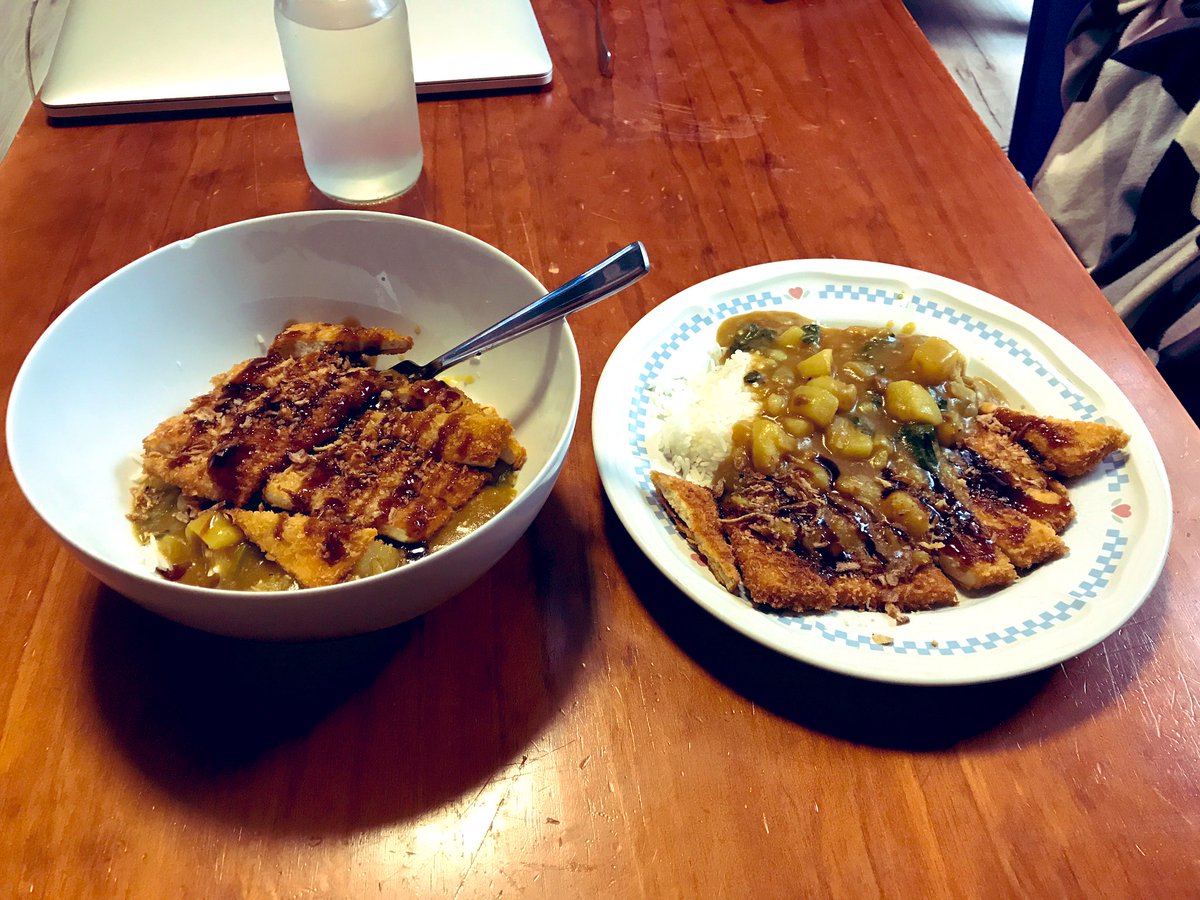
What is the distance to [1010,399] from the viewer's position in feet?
3.45

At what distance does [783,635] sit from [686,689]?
0.11 meters

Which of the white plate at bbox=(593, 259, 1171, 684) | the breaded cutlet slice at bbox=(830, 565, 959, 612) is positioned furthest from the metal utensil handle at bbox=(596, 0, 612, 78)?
the breaded cutlet slice at bbox=(830, 565, 959, 612)

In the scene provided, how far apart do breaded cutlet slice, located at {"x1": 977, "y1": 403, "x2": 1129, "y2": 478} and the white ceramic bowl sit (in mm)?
544

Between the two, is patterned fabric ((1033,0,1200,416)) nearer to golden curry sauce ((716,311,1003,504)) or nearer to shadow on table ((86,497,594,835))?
golden curry sauce ((716,311,1003,504))

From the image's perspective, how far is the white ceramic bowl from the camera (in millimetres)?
663

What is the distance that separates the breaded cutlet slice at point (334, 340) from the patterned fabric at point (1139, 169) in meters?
1.44

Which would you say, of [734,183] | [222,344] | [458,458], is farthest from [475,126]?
[458,458]

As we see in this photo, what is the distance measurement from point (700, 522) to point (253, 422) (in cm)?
48

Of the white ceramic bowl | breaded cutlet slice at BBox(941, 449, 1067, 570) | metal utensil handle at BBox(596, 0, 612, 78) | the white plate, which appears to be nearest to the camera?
the white ceramic bowl

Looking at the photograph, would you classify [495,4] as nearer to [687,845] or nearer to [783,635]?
[783,635]

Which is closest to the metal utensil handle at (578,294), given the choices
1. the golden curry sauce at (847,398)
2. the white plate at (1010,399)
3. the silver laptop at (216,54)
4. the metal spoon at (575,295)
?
the metal spoon at (575,295)

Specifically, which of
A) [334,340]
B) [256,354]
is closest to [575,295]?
[334,340]

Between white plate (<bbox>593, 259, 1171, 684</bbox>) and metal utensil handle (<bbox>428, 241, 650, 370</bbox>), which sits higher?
metal utensil handle (<bbox>428, 241, 650, 370</bbox>)

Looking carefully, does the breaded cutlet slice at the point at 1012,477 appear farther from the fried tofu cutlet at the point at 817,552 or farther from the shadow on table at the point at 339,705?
the shadow on table at the point at 339,705
